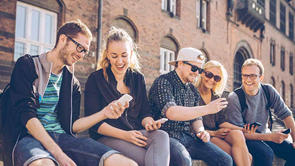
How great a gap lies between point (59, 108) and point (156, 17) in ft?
34.1

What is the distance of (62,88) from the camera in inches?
106

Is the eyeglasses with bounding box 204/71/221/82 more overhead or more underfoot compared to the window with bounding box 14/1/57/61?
more underfoot

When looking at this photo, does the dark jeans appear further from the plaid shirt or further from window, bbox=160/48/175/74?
window, bbox=160/48/175/74

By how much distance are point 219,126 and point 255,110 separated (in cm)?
61

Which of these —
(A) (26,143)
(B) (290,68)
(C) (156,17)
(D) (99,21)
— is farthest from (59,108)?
(B) (290,68)

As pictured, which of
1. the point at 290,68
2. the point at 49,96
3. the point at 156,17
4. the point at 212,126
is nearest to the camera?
the point at 49,96

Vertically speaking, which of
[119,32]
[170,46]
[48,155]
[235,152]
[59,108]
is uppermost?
[170,46]

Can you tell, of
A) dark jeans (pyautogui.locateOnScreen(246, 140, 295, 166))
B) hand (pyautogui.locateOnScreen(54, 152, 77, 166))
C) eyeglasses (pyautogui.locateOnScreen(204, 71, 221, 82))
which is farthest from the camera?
eyeglasses (pyautogui.locateOnScreen(204, 71, 221, 82))

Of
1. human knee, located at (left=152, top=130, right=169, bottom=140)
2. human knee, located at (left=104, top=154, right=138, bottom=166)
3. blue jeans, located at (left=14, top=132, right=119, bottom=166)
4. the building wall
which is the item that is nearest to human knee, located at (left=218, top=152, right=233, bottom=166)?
human knee, located at (left=152, top=130, right=169, bottom=140)

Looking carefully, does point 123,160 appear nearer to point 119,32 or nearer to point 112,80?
point 112,80

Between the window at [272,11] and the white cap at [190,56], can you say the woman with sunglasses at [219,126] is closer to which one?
the white cap at [190,56]

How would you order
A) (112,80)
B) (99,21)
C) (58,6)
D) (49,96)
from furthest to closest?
(99,21)
(58,6)
(112,80)
(49,96)

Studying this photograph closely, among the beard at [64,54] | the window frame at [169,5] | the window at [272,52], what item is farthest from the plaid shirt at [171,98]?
the window at [272,52]

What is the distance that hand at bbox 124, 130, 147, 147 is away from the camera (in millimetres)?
2611
